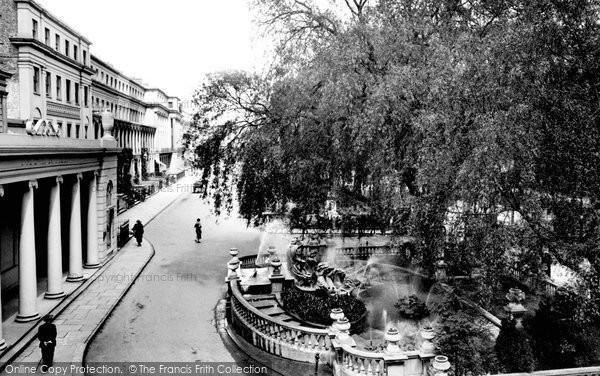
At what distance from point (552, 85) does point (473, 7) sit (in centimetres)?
620

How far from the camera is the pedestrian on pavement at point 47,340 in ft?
41.0

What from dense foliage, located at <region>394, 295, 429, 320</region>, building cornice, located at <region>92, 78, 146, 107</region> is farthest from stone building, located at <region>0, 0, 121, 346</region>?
dense foliage, located at <region>394, 295, 429, 320</region>

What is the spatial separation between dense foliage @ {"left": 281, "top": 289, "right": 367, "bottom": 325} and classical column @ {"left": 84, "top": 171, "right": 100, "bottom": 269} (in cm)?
1110

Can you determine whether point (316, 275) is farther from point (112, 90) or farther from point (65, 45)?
point (112, 90)

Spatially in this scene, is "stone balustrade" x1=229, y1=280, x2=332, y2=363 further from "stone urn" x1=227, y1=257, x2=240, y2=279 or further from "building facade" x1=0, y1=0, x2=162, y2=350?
"building facade" x1=0, y1=0, x2=162, y2=350

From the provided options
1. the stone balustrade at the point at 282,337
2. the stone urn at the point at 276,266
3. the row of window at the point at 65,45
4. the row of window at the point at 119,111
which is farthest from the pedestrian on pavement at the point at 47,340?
the row of window at the point at 119,111

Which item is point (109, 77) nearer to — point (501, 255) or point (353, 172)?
point (353, 172)

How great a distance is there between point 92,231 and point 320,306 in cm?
1311

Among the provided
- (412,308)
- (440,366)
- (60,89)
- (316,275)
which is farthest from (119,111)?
(440,366)

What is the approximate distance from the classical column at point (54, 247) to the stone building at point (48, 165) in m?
0.04

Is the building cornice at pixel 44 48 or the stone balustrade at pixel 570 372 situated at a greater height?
the building cornice at pixel 44 48

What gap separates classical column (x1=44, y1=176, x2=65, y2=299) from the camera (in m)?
18.2

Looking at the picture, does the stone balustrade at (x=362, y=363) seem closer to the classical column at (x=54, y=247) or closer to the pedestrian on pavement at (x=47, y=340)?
the pedestrian on pavement at (x=47, y=340)

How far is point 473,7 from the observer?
50.9 ft
